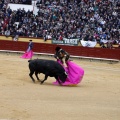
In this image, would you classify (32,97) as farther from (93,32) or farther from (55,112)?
(93,32)

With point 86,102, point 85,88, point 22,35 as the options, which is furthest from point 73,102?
point 22,35

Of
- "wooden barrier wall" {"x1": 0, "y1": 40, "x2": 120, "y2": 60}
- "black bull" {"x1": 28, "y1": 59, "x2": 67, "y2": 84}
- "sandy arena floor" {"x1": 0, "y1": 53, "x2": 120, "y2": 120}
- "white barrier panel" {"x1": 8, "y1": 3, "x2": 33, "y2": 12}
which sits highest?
"white barrier panel" {"x1": 8, "y1": 3, "x2": 33, "y2": 12}

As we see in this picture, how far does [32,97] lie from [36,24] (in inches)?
682

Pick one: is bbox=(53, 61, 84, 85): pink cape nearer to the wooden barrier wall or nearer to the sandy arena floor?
the sandy arena floor

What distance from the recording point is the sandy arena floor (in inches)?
295

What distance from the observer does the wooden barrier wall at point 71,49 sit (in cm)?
2405

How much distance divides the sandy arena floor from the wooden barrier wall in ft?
37.0

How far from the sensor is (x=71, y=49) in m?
24.8

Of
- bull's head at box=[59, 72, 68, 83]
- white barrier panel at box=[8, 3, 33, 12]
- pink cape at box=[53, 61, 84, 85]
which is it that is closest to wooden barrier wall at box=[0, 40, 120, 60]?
white barrier panel at box=[8, 3, 33, 12]

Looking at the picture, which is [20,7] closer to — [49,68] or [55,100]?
[49,68]

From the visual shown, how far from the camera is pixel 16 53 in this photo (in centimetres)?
2489

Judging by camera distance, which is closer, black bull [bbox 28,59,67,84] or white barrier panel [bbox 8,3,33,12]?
black bull [bbox 28,59,67,84]

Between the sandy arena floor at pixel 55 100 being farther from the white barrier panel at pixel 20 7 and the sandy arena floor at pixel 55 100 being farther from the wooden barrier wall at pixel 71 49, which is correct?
the white barrier panel at pixel 20 7

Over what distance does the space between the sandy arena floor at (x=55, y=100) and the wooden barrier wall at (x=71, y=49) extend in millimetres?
Result: 11278
